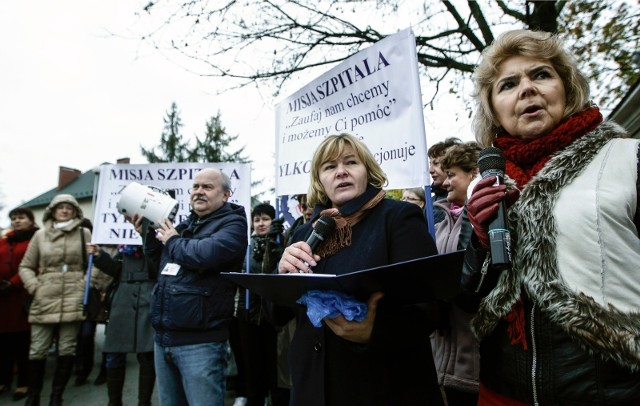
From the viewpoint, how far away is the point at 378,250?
1659 millimetres

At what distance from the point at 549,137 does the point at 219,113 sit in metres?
32.7

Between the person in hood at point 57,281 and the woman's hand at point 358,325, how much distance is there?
4.23 m

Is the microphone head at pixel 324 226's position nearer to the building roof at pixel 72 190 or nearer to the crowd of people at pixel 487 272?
the crowd of people at pixel 487 272

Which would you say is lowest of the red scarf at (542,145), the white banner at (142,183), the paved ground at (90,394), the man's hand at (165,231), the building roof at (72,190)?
the paved ground at (90,394)

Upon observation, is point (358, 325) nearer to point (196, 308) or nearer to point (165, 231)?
point (196, 308)

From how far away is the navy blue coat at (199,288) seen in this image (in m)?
2.88

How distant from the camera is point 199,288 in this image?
296cm

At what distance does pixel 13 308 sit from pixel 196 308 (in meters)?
3.97

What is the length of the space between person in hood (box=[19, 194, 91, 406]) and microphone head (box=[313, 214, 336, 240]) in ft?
13.6

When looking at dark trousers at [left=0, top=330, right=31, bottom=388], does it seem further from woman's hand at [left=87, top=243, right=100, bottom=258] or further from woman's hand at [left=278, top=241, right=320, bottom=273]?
woman's hand at [left=278, top=241, right=320, bottom=273]

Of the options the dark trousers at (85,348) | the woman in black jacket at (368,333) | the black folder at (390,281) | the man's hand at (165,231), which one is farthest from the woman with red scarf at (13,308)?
the black folder at (390,281)

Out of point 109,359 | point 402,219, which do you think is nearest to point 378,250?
point 402,219

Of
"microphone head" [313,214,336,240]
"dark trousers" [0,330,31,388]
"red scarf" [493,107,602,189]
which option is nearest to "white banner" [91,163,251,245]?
"dark trousers" [0,330,31,388]

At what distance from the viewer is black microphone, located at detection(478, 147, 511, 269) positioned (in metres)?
1.13
